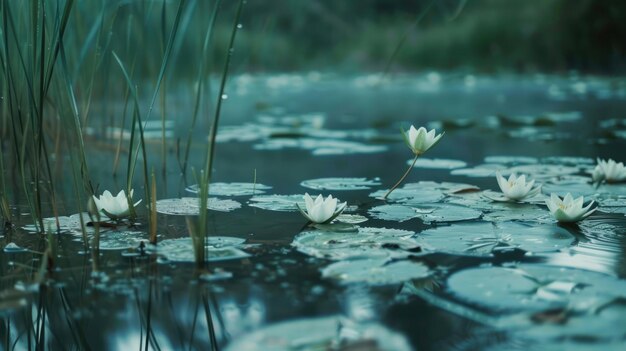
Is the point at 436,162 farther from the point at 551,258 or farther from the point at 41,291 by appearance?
the point at 41,291

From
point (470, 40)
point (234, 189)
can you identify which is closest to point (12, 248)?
point (234, 189)

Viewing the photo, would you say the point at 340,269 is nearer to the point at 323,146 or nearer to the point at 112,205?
the point at 112,205

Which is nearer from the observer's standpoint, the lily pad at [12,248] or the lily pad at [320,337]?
the lily pad at [320,337]

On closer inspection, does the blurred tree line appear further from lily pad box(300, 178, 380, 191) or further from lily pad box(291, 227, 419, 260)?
lily pad box(291, 227, 419, 260)

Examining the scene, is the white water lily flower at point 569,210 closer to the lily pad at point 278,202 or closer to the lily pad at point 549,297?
the lily pad at point 549,297

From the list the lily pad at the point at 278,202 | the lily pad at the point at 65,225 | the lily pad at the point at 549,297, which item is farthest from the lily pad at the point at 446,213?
the lily pad at the point at 65,225
